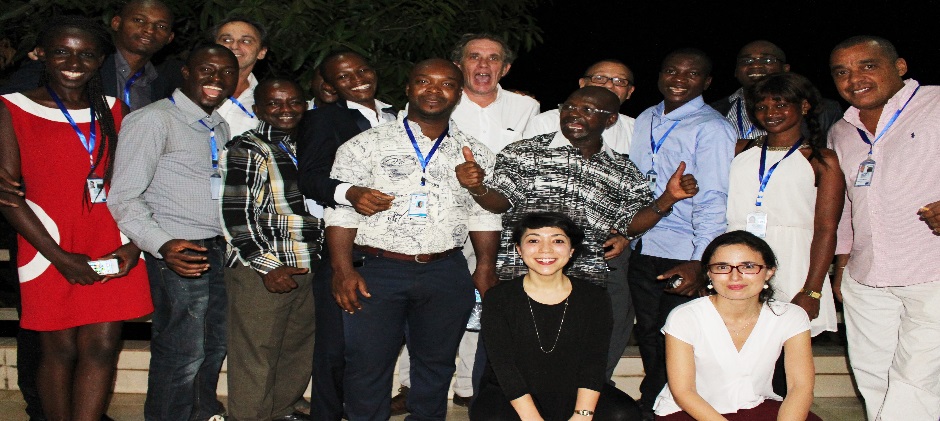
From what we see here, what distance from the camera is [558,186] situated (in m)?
3.51

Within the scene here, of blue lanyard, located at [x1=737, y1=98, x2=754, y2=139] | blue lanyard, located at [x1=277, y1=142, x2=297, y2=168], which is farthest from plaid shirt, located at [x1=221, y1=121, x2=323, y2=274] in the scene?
blue lanyard, located at [x1=737, y1=98, x2=754, y2=139]

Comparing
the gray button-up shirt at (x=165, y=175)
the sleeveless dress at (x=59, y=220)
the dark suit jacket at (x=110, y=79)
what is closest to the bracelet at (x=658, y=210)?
the gray button-up shirt at (x=165, y=175)

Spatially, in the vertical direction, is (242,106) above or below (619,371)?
above

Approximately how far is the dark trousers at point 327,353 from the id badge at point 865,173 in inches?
91.1

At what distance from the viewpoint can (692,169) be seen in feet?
12.3

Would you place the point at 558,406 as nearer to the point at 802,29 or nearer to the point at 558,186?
the point at 558,186

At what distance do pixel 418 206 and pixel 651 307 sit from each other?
128 cm

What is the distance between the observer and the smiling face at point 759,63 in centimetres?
431

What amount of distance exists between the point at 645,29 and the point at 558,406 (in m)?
6.27

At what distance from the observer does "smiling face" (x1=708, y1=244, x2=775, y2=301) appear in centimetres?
307

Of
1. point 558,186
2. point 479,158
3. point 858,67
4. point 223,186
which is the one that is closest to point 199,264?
point 223,186

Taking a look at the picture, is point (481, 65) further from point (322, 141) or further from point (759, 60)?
point (759, 60)

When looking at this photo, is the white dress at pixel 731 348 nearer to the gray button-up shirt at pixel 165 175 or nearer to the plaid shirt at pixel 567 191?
the plaid shirt at pixel 567 191

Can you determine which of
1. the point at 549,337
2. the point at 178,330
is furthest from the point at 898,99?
the point at 178,330
